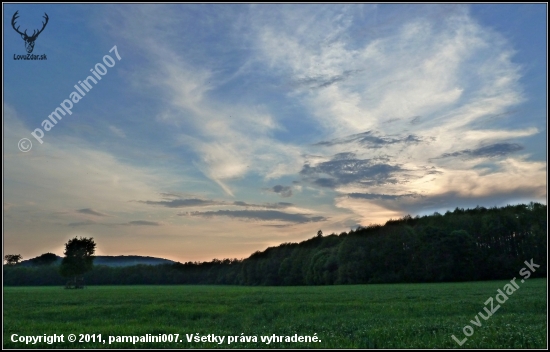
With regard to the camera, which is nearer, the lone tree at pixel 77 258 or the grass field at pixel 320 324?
the grass field at pixel 320 324

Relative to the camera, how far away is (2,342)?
680 inches

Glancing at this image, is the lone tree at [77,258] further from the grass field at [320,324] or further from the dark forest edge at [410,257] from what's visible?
the grass field at [320,324]

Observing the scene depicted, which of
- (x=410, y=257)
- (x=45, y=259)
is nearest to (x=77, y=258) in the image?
(x=45, y=259)

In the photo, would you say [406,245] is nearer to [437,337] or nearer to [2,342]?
[437,337]

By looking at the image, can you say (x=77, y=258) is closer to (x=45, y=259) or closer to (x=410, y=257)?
(x=45, y=259)

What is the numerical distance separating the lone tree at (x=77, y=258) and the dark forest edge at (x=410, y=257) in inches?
423

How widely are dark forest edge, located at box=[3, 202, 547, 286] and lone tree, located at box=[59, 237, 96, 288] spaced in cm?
1074

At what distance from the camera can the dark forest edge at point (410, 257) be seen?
308 ft

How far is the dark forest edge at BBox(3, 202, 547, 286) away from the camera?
94.0 metres

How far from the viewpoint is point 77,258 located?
341 feet

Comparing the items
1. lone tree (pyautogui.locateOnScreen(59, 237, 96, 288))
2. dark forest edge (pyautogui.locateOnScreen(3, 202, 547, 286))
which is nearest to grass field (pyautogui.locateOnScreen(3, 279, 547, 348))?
dark forest edge (pyautogui.locateOnScreen(3, 202, 547, 286))

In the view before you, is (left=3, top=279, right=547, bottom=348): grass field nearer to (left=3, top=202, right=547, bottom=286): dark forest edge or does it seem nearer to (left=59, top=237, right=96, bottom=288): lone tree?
(left=3, top=202, right=547, bottom=286): dark forest edge

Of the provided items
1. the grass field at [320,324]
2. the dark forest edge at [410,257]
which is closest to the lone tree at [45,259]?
the dark forest edge at [410,257]

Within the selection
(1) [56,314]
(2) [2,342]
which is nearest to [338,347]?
(2) [2,342]
